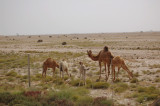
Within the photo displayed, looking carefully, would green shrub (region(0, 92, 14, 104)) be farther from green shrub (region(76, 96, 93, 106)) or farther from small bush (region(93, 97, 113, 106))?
small bush (region(93, 97, 113, 106))

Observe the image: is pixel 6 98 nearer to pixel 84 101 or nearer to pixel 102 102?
pixel 84 101

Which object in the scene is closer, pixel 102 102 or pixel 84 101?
pixel 102 102

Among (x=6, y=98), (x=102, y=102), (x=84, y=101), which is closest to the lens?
(x=102, y=102)

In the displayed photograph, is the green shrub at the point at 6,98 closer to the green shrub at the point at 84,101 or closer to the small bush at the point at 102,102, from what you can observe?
the green shrub at the point at 84,101

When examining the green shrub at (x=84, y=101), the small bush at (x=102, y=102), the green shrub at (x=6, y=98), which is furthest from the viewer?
the green shrub at (x=6, y=98)

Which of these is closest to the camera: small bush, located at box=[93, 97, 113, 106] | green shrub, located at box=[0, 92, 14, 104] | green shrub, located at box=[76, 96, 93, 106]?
small bush, located at box=[93, 97, 113, 106]

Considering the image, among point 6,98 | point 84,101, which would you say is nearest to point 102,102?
point 84,101

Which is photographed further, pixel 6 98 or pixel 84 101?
pixel 6 98

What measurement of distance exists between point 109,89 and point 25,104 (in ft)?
17.6

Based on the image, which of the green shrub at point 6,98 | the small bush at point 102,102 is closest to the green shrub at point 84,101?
the small bush at point 102,102

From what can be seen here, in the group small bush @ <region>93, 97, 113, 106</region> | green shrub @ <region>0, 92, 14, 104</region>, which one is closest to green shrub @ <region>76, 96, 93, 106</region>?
small bush @ <region>93, 97, 113, 106</region>

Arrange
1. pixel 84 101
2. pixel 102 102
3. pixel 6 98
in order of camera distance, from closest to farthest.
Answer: pixel 102 102
pixel 84 101
pixel 6 98

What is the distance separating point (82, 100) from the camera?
8695 mm

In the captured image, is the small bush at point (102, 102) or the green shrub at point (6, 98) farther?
the green shrub at point (6, 98)
